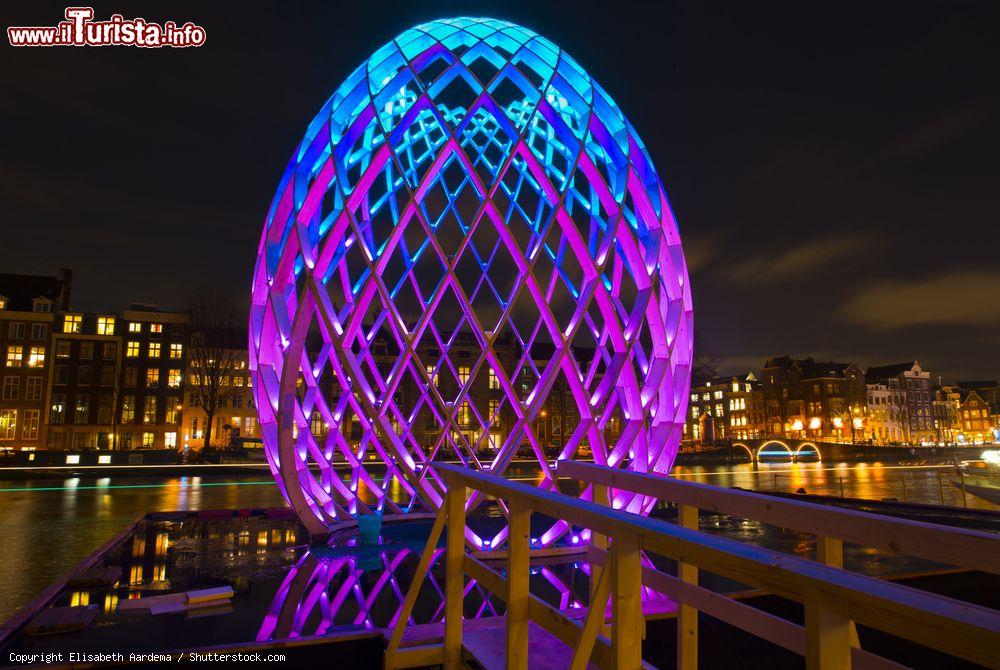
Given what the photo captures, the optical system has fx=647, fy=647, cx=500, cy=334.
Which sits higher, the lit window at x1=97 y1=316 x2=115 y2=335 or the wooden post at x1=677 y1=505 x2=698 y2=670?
the lit window at x1=97 y1=316 x2=115 y2=335

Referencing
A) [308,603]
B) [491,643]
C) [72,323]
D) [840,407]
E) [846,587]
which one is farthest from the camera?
[840,407]

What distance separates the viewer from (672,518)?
16094 mm

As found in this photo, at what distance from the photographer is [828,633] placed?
2266 millimetres

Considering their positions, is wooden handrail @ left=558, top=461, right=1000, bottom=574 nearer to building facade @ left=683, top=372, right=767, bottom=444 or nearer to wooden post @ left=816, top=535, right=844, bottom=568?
wooden post @ left=816, top=535, right=844, bottom=568

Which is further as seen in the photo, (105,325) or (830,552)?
(105,325)

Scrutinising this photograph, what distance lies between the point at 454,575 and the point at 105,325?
6465cm

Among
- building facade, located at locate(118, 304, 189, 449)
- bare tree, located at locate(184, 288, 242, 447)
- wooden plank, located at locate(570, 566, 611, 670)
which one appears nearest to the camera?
wooden plank, located at locate(570, 566, 611, 670)

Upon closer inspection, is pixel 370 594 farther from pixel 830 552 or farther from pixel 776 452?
pixel 776 452

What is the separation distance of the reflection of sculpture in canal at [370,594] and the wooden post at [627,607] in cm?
435

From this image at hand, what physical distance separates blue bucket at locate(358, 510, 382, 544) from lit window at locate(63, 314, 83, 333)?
193ft

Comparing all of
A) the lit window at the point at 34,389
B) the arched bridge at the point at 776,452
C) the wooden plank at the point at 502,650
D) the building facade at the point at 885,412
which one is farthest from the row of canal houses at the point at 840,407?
the wooden plank at the point at 502,650

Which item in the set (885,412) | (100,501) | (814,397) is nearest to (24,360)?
(100,501)

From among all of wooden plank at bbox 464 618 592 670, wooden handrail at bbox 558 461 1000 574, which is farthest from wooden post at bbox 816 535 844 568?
wooden plank at bbox 464 618 592 670

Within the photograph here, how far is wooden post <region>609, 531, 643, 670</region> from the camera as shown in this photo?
3229mm
